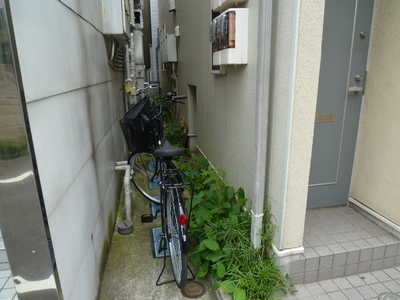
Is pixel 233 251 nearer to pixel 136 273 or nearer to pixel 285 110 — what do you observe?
pixel 136 273

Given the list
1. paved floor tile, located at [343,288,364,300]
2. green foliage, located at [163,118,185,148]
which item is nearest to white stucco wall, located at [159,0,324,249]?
paved floor tile, located at [343,288,364,300]

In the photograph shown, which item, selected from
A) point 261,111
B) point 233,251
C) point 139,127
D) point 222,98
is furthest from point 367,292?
point 139,127

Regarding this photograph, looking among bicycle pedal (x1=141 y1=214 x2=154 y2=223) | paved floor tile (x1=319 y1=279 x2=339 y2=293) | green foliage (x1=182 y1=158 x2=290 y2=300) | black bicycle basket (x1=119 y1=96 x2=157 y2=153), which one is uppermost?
black bicycle basket (x1=119 y1=96 x2=157 y2=153)

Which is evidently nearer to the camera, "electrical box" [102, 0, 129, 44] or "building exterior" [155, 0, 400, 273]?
"building exterior" [155, 0, 400, 273]

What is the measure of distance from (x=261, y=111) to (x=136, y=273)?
210 centimetres

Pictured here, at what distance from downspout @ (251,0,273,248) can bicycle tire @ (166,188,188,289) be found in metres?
0.66

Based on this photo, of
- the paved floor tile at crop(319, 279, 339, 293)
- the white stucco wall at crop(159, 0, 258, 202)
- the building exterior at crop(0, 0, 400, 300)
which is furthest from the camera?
the white stucco wall at crop(159, 0, 258, 202)

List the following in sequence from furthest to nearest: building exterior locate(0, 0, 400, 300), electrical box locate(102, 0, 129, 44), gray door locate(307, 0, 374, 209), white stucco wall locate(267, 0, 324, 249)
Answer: electrical box locate(102, 0, 129, 44) → gray door locate(307, 0, 374, 209) → white stucco wall locate(267, 0, 324, 249) → building exterior locate(0, 0, 400, 300)

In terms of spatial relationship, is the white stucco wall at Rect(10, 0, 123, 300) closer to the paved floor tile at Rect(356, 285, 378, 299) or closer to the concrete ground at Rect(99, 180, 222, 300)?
the concrete ground at Rect(99, 180, 222, 300)

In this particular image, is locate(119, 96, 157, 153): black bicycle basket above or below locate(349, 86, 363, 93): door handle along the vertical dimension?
below

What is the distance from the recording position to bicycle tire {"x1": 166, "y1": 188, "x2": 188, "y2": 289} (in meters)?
2.58

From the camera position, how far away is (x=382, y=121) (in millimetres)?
2988

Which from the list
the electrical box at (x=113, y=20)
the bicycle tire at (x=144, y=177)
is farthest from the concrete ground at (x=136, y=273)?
the electrical box at (x=113, y=20)

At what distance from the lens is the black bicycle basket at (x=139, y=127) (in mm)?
3862
